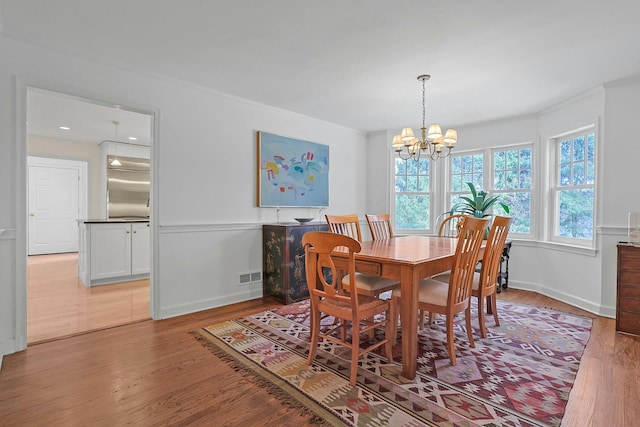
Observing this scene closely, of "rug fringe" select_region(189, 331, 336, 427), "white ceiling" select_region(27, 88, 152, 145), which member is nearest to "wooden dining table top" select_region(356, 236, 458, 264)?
"rug fringe" select_region(189, 331, 336, 427)

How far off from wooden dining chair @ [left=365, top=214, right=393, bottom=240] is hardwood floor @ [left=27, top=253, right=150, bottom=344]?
99.9 inches

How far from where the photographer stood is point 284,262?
12.5ft

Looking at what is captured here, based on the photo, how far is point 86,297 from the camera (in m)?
4.04

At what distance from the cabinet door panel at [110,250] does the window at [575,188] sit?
20.1 feet

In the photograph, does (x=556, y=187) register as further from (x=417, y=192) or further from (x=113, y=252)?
(x=113, y=252)

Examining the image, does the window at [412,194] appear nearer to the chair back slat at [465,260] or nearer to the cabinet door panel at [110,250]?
the chair back slat at [465,260]

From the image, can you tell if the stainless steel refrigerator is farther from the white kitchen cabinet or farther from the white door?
the white kitchen cabinet

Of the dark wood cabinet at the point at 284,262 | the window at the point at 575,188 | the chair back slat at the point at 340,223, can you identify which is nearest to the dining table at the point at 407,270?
the chair back slat at the point at 340,223

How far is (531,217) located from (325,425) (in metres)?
4.35

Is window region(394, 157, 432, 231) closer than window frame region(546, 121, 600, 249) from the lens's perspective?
No

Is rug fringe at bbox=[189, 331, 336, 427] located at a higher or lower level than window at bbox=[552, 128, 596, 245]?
lower

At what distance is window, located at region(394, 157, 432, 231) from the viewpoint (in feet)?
17.9

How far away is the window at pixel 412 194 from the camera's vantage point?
17.9 ft

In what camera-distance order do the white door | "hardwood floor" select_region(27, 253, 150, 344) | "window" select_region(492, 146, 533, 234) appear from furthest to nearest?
the white door < "window" select_region(492, 146, 533, 234) < "hardwood floor" select_region(27, 253, 150, 344)
